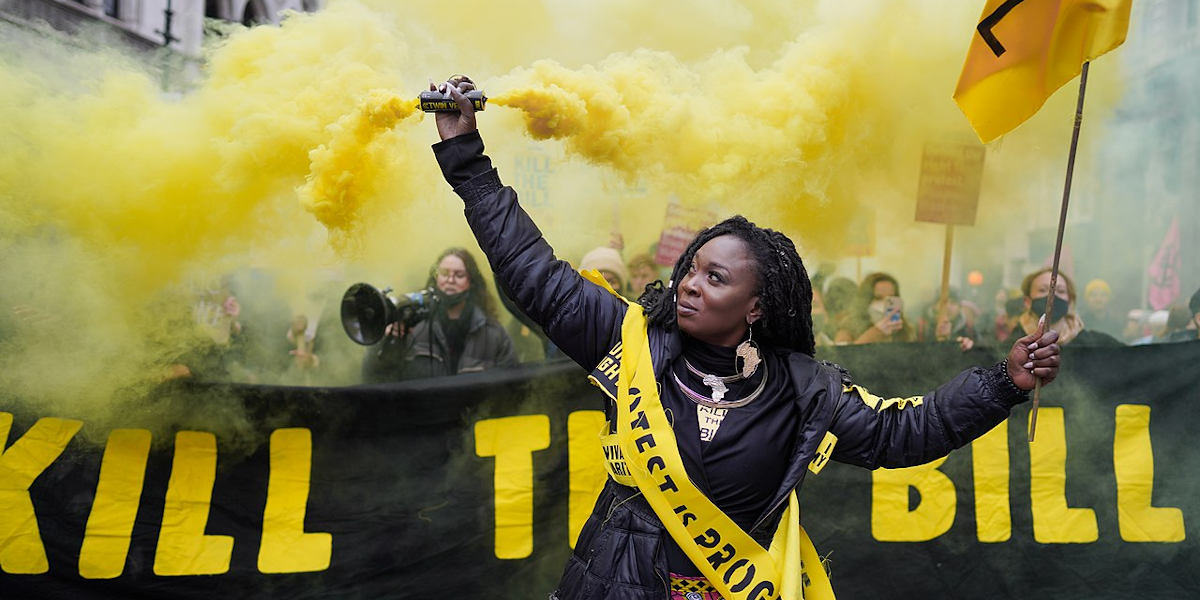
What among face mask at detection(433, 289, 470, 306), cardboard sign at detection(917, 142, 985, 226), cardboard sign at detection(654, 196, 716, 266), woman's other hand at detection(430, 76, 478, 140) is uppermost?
cardboard sign at detection(917, 142, 985, 226)

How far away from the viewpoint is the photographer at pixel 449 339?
16.2ft

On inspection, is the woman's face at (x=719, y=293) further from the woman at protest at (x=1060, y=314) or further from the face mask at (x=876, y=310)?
the face mask at (x=876, y=310)

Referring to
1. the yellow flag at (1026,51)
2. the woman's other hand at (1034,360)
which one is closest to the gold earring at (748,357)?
the woman's other hand at (1034,360)

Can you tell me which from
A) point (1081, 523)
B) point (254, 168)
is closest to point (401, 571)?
point (254, 168)

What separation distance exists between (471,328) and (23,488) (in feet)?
7.17

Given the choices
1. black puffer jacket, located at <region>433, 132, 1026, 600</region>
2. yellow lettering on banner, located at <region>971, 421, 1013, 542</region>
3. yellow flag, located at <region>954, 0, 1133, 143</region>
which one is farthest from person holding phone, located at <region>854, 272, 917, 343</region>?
black puffer jacket, located at <region>433, 132, 1026, 600</region>

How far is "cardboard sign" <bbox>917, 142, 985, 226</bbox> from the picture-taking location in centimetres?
475

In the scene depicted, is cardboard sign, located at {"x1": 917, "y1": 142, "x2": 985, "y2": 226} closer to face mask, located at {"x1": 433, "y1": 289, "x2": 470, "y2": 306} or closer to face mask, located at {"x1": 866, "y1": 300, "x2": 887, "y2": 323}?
face mask, located at {"x1": 866, "y1": 300, "x2": 887, "y2": 323}

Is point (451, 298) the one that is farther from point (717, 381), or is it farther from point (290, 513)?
point (717, 381)

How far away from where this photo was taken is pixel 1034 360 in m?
2.28

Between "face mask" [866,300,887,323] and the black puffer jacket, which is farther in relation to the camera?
"face mask" [866,300,887,323]

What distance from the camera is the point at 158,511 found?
143 inches

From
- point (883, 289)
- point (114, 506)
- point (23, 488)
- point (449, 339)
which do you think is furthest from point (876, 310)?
point (23, 488)

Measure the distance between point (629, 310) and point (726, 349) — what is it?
0.27m
